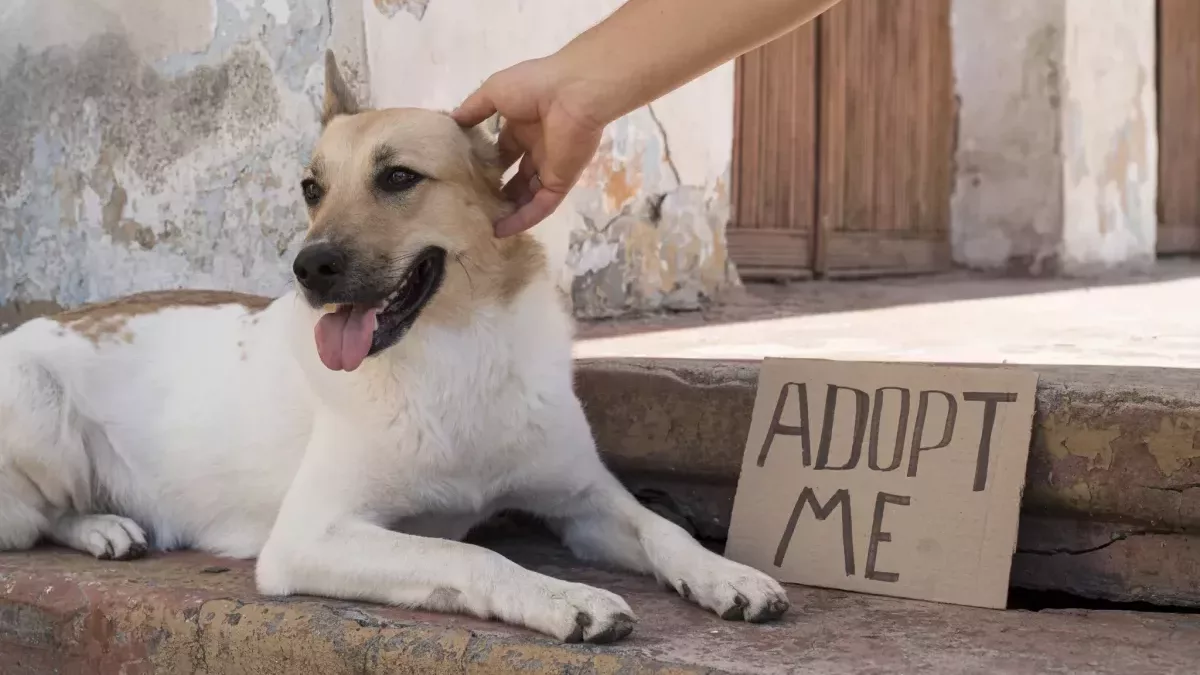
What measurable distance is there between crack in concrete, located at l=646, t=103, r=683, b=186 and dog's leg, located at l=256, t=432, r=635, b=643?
2535 mm

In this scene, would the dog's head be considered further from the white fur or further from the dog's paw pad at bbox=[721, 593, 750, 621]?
the dog's paw pad at bbox=[721, 593, 750, 621]

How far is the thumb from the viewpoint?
196 centimetres

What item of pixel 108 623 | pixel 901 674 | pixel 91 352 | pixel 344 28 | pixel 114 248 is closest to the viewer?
pixel 901 674

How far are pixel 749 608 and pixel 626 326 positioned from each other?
2.11m

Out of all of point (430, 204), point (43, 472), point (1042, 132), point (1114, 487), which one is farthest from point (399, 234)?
point (1042, 132)

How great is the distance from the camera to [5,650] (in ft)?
→ 6.15

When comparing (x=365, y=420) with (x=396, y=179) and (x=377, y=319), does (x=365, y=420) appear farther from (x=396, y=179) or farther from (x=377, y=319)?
A: (x=396, y=179)

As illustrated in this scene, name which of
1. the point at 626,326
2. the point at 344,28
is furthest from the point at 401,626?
the point at 626,326

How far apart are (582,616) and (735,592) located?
27cm

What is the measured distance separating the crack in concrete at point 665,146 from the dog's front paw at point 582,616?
9.19ft

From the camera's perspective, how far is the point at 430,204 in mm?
1887

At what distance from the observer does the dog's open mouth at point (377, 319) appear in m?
1.74

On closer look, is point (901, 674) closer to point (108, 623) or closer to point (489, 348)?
point (489, 348)

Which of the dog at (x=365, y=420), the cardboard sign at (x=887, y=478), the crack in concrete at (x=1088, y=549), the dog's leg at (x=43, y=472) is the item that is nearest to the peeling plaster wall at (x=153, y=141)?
the dog at (x=365, y=420)
